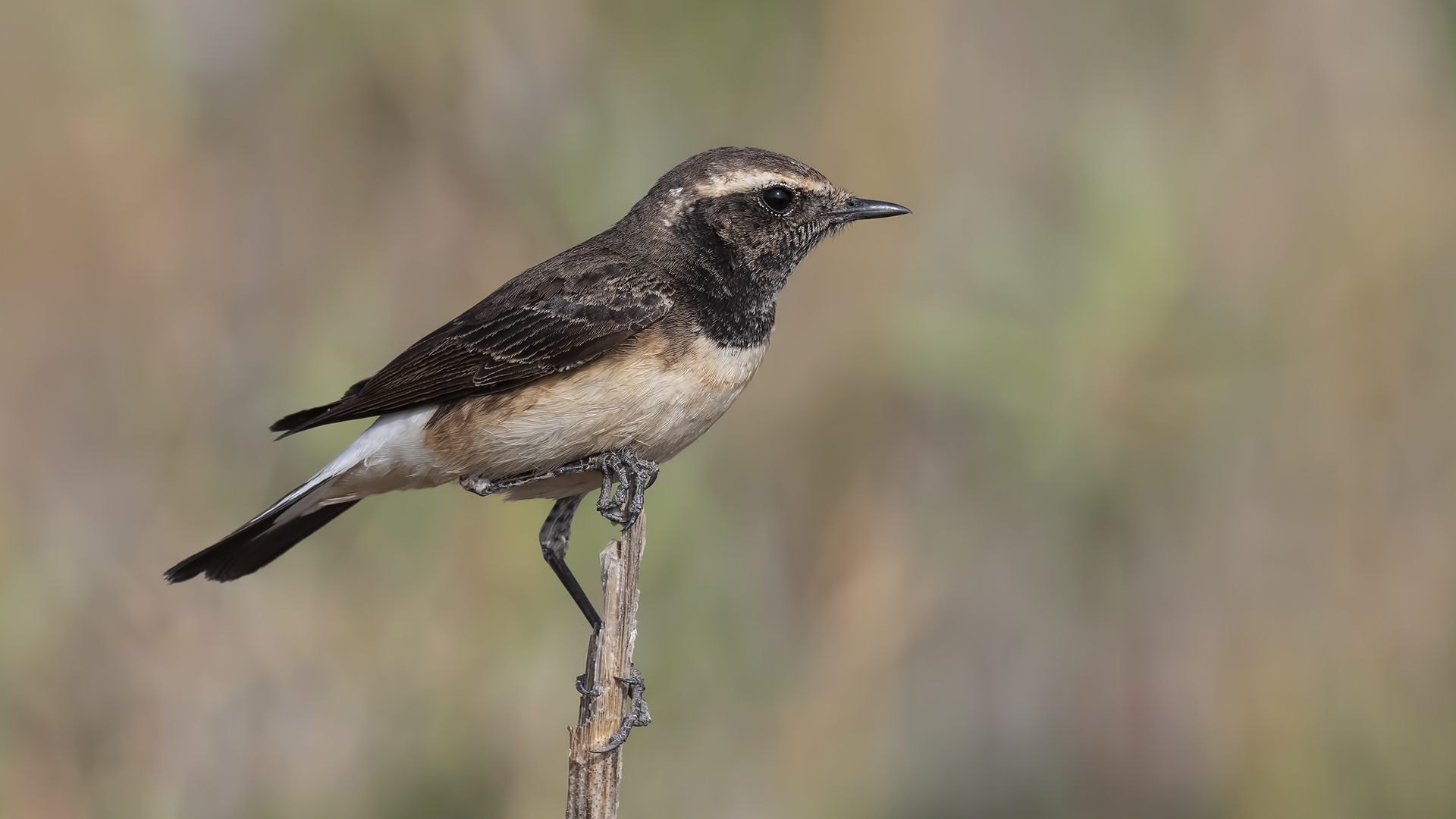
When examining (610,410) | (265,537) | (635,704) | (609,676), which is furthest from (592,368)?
(265,537)

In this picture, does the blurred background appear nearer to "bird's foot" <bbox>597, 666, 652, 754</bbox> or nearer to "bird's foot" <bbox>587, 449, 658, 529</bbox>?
"bird's foot" <bbox>597, 666, 652, 754</bbox>

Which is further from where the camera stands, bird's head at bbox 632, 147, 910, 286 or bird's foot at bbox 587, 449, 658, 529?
bird's head at bbox 632, 147, 910, 286

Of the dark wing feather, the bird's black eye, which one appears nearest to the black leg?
the dark wing feather

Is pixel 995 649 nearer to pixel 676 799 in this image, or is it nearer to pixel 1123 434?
pixel 1123 434

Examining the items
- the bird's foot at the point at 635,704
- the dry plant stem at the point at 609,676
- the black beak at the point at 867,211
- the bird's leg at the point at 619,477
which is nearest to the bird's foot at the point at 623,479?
the bird's leg at the point at 619,477

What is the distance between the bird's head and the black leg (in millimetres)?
1056

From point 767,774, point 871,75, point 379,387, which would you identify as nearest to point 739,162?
point 871,75

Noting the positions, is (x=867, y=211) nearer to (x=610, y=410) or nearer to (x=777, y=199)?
(x=777, y=199)

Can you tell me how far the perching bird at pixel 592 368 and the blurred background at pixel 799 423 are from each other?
0.84 ft

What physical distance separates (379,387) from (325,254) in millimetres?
994

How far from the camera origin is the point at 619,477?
14.1 ft

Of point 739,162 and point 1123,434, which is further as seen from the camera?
point 1123,434

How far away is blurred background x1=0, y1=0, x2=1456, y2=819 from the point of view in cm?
471

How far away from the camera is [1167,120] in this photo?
532 centimetres
